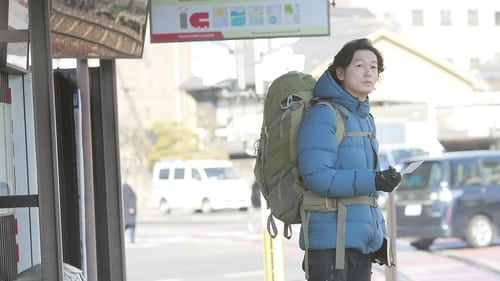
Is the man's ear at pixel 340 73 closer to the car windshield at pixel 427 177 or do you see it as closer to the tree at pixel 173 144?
the car windshield at pixel 427 177

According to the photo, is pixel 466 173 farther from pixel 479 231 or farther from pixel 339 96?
pixel 339 96

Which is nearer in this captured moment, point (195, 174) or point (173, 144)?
point (195, 174)

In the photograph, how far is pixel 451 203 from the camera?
17.4 meters

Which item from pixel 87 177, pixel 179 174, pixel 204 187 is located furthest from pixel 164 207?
pixel 87 177

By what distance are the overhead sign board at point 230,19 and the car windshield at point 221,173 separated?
28372 mm

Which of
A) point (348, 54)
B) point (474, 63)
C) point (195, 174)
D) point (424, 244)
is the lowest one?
point (424, 244)

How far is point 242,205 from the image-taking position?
34656 millimetres

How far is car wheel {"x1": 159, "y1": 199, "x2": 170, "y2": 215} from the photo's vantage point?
35.9 metres

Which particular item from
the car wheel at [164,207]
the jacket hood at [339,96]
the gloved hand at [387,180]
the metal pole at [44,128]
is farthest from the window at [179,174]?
the gloved hand at [387,180]

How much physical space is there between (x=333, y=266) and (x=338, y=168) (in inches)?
16.5

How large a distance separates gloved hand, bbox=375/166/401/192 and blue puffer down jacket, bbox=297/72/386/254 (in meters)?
0.03

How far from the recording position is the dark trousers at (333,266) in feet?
11.6

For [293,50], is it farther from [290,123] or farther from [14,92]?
[290,123]

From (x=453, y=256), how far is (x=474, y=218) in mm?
1382
